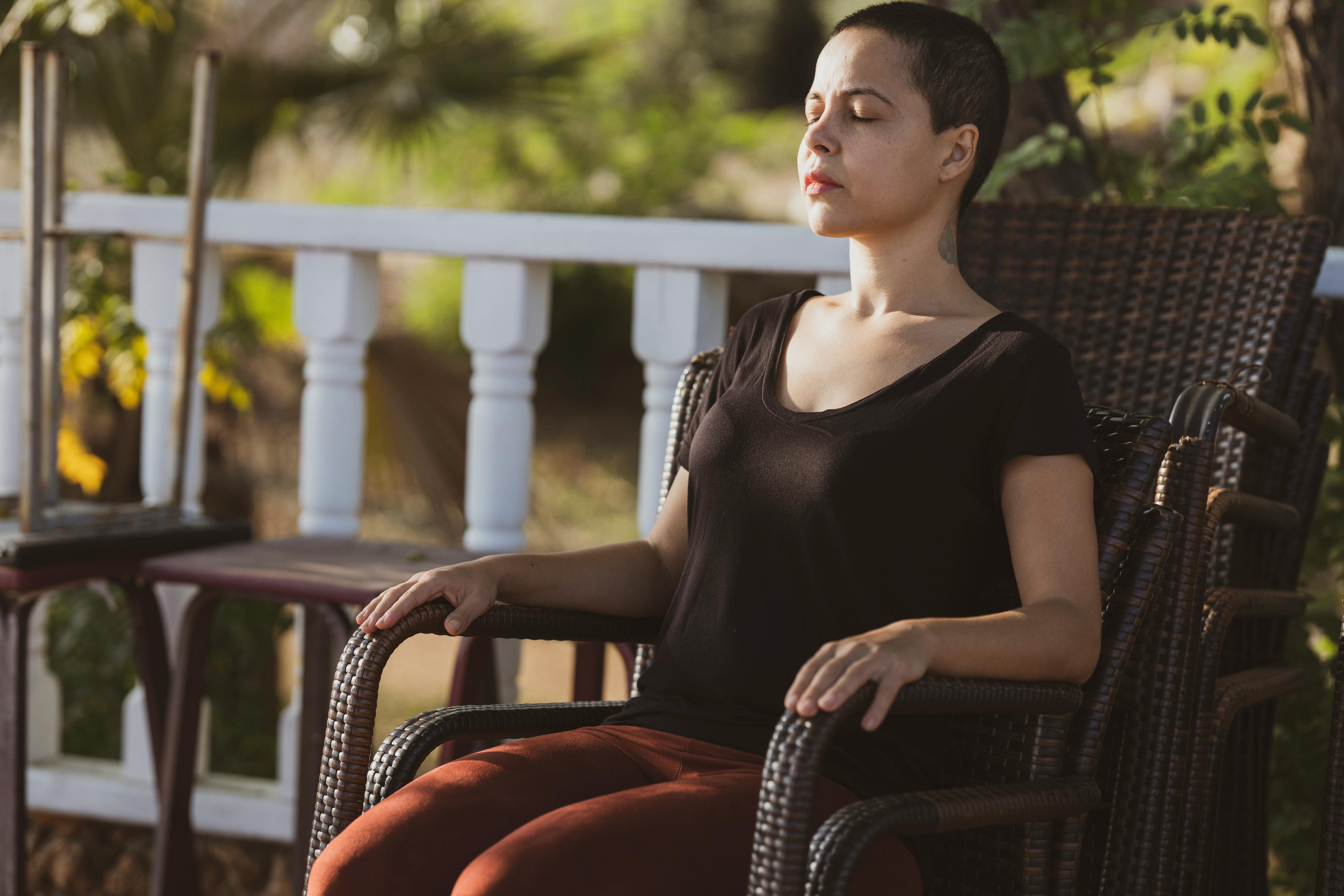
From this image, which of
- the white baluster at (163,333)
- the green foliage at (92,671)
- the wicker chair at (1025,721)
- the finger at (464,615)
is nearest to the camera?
the wicker chair at (1025,721)

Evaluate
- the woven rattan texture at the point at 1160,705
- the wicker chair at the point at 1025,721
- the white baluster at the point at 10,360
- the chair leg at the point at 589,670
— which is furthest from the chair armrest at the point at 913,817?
the white baluster at the point at 10,360

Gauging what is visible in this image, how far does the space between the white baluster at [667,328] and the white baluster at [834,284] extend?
169 mm

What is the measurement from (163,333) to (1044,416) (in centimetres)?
184

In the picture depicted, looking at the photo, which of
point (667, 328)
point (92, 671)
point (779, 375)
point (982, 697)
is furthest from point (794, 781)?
point (92, 671)

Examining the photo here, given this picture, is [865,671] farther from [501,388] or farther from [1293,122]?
[1293,122]

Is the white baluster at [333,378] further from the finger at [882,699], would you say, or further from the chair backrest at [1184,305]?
the finger at [882,699]

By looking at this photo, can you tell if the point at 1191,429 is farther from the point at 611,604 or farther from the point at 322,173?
the point at 322,173

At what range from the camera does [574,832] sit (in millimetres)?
1213

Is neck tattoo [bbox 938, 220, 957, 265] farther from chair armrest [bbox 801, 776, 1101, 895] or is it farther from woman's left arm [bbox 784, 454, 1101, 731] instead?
chair armrest [bbox 801, 776, 1101, 895]

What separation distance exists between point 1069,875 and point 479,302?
57.0 inches

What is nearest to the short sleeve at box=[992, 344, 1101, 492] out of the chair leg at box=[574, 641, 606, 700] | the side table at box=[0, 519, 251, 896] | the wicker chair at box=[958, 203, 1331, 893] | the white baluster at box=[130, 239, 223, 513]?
the wicker chair at box=[958, 203, 1331, 893]

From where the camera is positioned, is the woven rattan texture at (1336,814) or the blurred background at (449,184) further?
the blurred background at (449,184)

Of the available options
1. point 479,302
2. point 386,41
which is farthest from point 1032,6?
point 386,41

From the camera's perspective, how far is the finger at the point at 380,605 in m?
1.44
